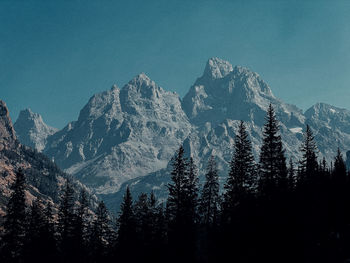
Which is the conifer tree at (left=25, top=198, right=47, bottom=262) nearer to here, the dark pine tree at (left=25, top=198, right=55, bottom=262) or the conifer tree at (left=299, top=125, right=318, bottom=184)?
the dark pine tree at (left=25, top=198, right=55, bottom=262)

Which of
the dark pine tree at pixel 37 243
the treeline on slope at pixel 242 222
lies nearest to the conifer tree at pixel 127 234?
the treeline on slope at pixel 242 222

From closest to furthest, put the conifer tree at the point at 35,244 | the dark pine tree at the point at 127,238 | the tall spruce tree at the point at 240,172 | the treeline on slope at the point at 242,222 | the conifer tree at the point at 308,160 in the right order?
1. the treeline on slope at the point at 242,222
2. the tall spruce tree at the point at 240,172
3. the dark pine tree at the point at 127,238
4. the conifer tree at the point at 35,244
5. the conifer tree at the point at 308,160

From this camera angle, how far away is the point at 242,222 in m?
34.3

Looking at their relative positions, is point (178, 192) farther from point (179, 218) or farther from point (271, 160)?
point (271, 160)

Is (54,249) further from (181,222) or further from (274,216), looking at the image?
(274,216)

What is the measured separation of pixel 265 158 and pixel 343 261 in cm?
1487

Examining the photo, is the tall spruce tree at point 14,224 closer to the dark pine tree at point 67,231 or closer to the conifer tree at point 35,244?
the conifer tree at point 35,244

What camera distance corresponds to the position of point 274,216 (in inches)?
1240

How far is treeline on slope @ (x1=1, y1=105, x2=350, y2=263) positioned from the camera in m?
30.8

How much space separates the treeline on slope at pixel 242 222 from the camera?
101 feet

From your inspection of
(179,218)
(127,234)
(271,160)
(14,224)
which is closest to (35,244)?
Result: (14,224)

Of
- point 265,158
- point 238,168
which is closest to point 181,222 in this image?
point 238,168

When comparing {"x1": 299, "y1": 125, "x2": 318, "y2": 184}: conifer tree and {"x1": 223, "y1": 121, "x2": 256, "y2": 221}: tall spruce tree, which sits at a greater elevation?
{"x1": 299, "y1": 125, "x2": 318, "y2": 184}: conifer tree

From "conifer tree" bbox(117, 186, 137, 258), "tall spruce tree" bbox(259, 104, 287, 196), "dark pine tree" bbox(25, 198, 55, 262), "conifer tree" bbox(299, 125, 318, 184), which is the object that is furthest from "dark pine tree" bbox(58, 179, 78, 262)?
"conifer tree" bbox(299, 125, 318, 184)
